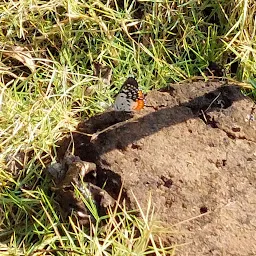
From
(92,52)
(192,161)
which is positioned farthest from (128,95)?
(92,52)

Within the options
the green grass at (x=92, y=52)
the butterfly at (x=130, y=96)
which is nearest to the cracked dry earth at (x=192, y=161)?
the butterfly at (x=130, y=96)

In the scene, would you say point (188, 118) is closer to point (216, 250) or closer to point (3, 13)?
point (216, 250)

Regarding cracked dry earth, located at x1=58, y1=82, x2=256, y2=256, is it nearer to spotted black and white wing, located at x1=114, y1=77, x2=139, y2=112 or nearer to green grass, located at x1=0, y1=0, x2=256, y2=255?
spotted black and white wing, located at x1=114, y1=77, x2=139, y2=112

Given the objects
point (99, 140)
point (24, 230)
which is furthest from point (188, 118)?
point (24, 230)

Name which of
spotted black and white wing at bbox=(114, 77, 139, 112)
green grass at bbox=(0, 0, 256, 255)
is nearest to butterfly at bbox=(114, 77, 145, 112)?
spotted black and white wing at bbox=(114, 77, 139, 112)

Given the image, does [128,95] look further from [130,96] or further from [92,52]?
[92,52]

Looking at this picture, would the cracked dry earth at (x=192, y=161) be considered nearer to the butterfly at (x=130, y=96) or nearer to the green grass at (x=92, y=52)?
the butterfly at (x=130, y=96)
